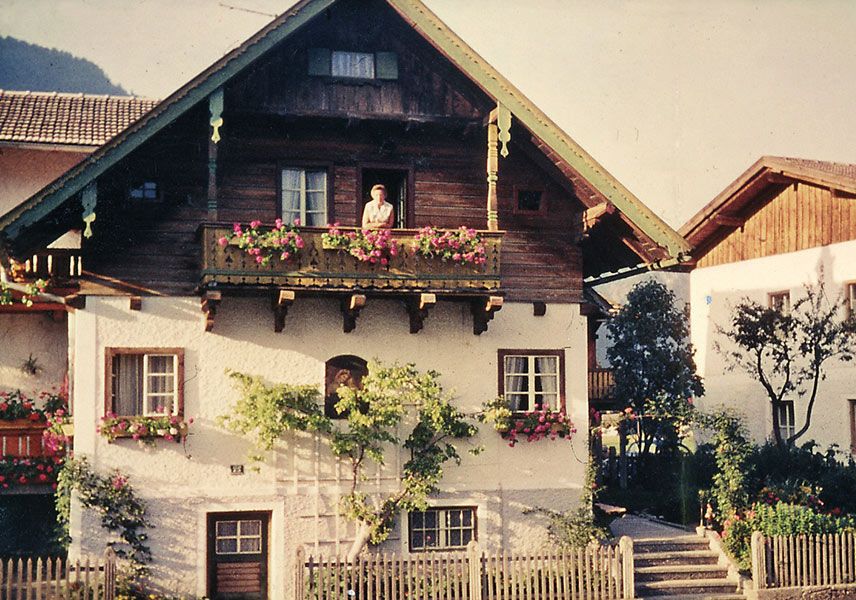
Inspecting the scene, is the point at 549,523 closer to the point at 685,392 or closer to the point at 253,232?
the point at 253,232

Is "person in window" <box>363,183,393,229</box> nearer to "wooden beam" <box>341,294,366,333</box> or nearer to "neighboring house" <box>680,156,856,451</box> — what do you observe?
"wooden beam" <box>341,294,366,333</box>

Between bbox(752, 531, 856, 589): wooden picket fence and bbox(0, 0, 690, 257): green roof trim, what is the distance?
552 centimetres

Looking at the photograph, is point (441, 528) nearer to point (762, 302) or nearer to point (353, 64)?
point (353, 64)

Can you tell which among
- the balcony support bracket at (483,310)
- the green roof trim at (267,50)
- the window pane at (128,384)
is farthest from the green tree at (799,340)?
the window pane at (128,384)

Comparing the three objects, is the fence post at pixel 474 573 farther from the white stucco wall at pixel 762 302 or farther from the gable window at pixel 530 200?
the white stucco wall at pixel 762 302

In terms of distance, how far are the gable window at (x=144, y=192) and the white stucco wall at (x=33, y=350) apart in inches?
206

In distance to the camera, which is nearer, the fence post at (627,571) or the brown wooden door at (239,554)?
the fence post at (627,571)

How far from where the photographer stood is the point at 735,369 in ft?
114

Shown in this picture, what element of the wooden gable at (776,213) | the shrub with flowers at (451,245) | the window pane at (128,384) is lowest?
the window pane at (128,384)

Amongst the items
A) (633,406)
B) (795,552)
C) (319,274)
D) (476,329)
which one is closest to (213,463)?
(319,274)

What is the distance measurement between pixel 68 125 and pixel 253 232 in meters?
8.93


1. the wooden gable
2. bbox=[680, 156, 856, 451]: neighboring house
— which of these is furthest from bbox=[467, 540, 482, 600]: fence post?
the wooden gable

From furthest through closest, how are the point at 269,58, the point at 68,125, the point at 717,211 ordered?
the point at 717,211, the point at 68,125, the point at 269,58

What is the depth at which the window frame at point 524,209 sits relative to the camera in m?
23.2
